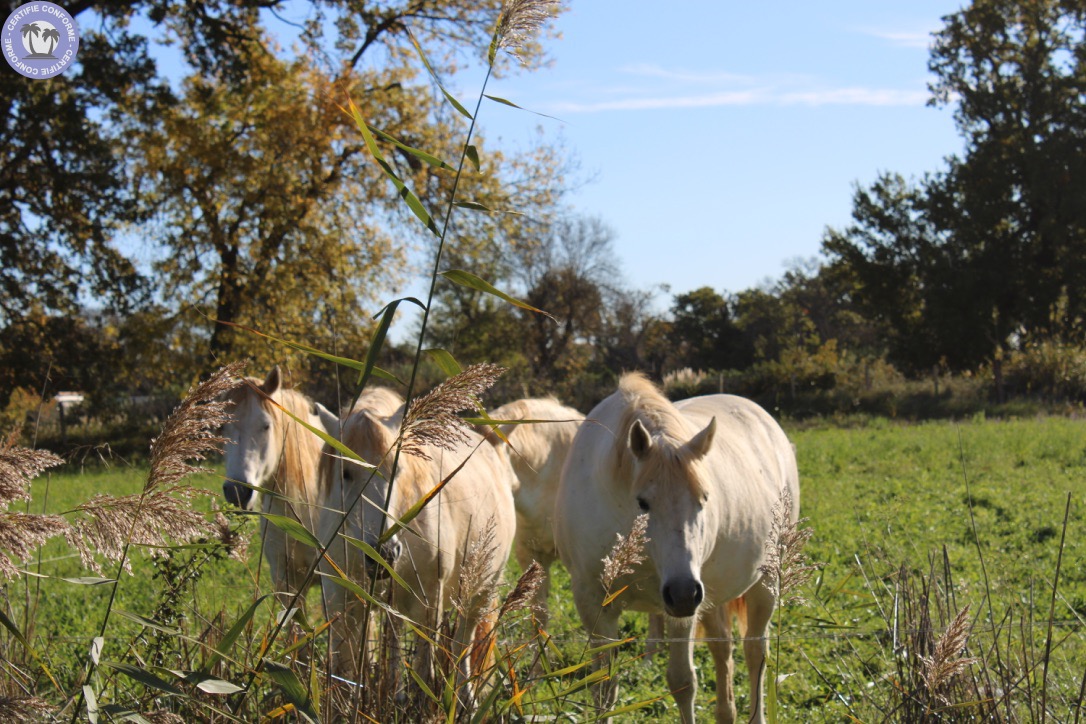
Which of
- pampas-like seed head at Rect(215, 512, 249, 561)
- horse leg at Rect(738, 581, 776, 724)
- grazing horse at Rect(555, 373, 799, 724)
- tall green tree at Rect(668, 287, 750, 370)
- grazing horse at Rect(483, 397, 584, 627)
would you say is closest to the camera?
pampas-like seed head at Rect(215, 512, 249, 561)

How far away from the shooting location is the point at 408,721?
232cm

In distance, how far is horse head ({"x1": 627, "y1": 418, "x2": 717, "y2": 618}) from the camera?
3641 millimetres

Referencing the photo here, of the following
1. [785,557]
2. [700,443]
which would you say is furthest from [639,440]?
[785,557]

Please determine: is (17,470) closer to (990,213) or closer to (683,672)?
(683,672)

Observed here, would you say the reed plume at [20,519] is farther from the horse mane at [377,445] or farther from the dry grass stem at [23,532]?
the horse mane at [377,445]

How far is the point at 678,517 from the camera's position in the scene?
386 cm

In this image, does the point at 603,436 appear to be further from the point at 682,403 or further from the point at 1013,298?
the point at 1013,298

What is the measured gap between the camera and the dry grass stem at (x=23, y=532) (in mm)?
1569

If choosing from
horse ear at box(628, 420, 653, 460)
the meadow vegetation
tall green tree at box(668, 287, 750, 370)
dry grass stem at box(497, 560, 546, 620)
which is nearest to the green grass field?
the meadow vegetation

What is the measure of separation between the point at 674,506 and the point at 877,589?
205cm

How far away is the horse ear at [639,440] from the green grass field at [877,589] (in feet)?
2.71

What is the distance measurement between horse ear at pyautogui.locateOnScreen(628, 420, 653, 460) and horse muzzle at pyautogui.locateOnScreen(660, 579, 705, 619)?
2.06 ft

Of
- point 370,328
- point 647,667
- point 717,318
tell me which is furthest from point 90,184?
point 717,318

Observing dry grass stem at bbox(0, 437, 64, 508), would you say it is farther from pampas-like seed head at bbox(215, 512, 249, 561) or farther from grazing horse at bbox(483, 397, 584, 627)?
grazing horse at bbox(483, 397, 584, 627)
